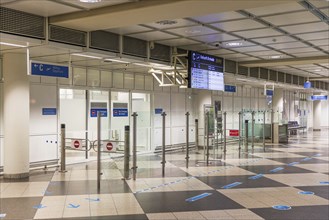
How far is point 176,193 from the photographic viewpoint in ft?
22.5

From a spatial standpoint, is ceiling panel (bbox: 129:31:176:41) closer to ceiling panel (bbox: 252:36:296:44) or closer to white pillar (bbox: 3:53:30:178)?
ceiling panel (bbox: 252:36:296:44)

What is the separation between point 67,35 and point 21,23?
1.00 metres

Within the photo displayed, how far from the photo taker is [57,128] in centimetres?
1000

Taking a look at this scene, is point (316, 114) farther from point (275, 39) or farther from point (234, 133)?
point (275, 39)

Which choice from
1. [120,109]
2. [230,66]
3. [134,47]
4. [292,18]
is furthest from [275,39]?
[120,109]

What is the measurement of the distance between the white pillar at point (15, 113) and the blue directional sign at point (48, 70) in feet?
2.65

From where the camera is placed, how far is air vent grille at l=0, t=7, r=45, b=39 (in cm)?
627

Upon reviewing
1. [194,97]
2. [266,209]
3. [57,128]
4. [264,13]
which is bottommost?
[266,209]

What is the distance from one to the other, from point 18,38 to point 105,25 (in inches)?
62.4

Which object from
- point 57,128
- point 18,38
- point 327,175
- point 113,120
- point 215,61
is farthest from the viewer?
point 113,120

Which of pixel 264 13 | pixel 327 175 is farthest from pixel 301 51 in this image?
pixel 264 13

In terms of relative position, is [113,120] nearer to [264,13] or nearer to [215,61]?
[215,61]

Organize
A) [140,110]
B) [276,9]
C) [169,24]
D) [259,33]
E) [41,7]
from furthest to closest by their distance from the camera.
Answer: [140,110] → [259,33] → [169,24] → [276,9] → [41,7]

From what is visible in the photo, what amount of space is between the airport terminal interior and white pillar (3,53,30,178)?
0.02 meters
